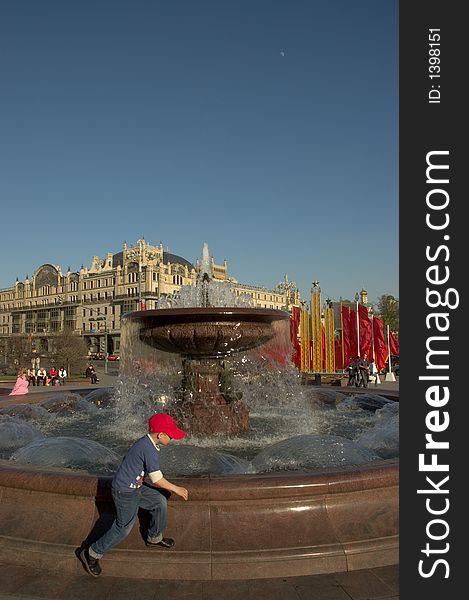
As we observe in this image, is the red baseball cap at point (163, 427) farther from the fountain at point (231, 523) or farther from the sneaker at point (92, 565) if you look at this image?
the sneaker at point (92, 565)

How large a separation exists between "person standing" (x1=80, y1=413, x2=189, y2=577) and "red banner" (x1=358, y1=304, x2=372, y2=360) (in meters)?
25.8

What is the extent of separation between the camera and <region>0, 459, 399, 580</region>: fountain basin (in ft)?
12.8

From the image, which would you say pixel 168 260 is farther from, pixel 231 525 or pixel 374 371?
pixel 231 525

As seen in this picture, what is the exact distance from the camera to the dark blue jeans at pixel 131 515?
147 inches

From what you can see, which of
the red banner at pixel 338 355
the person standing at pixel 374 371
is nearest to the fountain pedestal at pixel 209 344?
the person standing at pixel 374 371

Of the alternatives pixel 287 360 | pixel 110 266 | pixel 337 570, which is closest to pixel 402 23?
pixel 337 570

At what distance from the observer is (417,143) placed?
4.59 meters

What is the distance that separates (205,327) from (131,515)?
4219mm

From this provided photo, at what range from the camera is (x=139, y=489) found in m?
3.74

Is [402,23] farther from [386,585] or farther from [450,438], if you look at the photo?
[386,585]

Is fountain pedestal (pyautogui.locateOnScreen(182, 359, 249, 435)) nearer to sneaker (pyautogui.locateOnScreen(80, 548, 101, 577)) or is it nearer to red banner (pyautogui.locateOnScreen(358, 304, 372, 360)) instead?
sneaker (pyautogui.locateOnScreen(80, 548, 101, 577))

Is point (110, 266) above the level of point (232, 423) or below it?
above

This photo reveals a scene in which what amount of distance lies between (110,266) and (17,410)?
8691 cm

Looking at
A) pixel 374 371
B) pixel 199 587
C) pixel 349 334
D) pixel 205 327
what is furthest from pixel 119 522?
pixel 349 334
